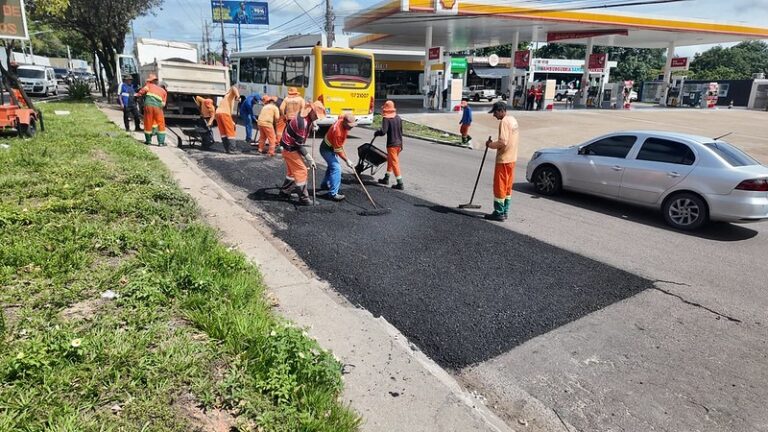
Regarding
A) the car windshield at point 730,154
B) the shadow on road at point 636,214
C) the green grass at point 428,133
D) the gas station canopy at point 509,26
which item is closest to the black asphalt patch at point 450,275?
the shadow on road at point 636,214

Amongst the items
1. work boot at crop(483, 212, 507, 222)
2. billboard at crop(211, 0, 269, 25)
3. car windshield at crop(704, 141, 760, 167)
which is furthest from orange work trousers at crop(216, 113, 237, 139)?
billboard at crop(211, 0, 269, 25)

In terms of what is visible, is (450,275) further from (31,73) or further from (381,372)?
(31,73)

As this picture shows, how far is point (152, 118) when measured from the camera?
11.8 m

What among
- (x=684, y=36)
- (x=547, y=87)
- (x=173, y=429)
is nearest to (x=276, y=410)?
(x=173, y=429)

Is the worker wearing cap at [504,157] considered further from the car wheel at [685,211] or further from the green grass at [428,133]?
the green grass at [428,133]

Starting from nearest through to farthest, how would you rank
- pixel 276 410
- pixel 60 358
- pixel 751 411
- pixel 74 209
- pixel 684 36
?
1. pixel 276 410
2. pixel 60 358
3. pixel 751 411
4. pixel 74 209
5. pixel 684 36

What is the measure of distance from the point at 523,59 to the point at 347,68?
61.8ft

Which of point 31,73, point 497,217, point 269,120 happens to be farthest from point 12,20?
point 31,73

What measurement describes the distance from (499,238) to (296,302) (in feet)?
10.6

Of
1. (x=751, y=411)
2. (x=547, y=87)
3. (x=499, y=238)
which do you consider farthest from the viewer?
(x=547, y=87)

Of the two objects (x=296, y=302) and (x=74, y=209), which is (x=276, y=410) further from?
(x=74, y=209)

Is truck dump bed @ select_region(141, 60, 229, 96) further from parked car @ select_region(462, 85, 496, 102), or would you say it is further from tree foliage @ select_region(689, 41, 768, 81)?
tree foliage @ select_region(689, 41, 768, 81)

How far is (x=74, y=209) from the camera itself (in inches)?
223

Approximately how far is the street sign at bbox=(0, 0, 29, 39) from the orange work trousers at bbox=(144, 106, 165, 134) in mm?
4337
